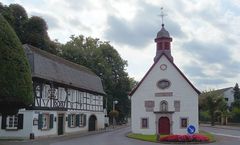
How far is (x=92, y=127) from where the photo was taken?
60188 millimetres

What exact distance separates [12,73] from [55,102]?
23256mm

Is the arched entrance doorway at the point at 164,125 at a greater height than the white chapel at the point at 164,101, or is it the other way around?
the white chapel at the point at 164,101

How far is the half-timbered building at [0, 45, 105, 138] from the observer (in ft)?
133

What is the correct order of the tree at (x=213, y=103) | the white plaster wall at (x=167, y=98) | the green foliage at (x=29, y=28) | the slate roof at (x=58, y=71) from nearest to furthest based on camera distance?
the slate roof at (x=58, y=71) → the white plaster wall at (x=167, y=98) → the green foliage at (x=29, y=28) → the tree at (x=213, y=103)

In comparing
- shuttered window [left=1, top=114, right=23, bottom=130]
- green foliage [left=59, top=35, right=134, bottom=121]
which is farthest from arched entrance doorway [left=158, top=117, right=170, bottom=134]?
green foliage [left=59, top=35, right=134, bottom=121]

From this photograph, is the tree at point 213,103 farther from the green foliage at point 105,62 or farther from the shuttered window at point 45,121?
the shuttered window at point 45,121

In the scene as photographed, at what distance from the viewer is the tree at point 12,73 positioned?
75.8 feet

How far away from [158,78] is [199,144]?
19227 millimetres

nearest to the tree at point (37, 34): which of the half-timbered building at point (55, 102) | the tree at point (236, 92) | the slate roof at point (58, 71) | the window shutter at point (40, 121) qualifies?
the slate roof at point (58, 71)

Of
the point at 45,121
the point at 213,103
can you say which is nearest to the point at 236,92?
the point at 213,103

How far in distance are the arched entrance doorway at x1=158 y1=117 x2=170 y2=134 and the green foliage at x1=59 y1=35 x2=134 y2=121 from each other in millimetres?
26396

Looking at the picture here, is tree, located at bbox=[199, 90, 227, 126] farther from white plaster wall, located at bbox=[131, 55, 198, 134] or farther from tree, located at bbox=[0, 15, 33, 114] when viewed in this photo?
tree, located at bbox=[0, 15, 33, 114]

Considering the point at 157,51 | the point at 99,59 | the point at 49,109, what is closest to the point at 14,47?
the point at 49,109

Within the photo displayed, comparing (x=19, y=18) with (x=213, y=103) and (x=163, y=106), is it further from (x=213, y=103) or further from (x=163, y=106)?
(x=213, y=103)
